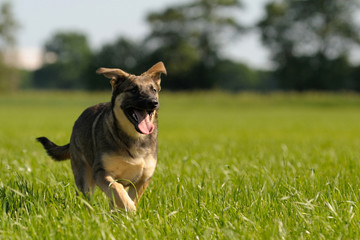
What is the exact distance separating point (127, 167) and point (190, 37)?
222 ft

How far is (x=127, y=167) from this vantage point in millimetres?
3562

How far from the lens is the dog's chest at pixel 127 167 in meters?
3.54

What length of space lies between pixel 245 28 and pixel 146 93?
7149 centimetres

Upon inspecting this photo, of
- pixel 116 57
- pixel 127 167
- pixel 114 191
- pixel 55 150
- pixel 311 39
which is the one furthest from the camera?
pixel 116 57

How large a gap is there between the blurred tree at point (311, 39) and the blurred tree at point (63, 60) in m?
52.6

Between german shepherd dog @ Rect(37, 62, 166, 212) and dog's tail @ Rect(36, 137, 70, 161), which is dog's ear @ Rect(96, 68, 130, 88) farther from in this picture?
dog's tail @ Rect(36, 137, 70, 161)

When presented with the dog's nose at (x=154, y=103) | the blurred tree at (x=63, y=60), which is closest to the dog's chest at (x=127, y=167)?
the dog's nose at (x=154, y=103)

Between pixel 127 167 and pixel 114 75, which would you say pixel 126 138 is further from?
pixel 114 75

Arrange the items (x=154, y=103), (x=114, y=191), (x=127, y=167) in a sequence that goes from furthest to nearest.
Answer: (x=127, y=167)
(x=154, y=103)
(x=114, y=191)

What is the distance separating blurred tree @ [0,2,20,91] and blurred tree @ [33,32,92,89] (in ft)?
96.8

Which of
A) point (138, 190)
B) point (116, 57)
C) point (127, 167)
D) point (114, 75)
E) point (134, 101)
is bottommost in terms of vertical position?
point (116, 57)

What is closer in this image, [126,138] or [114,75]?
[126,138]

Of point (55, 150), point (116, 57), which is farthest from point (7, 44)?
point (55, 150)

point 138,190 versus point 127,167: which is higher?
point 127,167
